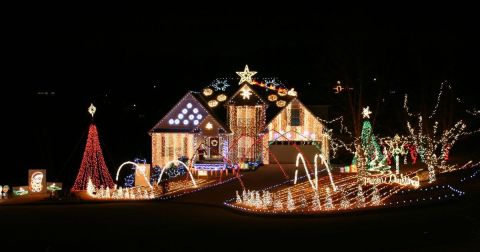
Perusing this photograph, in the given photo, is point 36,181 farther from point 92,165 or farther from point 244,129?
point 244,129

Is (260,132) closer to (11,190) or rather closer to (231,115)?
(231,115)

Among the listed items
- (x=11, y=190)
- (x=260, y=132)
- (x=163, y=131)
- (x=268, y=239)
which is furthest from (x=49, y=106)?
(x=268, y=239)

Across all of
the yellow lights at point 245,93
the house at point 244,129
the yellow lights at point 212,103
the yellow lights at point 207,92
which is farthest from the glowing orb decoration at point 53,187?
the yellow lights at point 207,92

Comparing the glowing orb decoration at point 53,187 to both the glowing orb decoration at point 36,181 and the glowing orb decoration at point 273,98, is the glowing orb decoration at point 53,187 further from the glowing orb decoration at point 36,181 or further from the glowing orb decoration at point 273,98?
the glowing orb decoration at point 273,98

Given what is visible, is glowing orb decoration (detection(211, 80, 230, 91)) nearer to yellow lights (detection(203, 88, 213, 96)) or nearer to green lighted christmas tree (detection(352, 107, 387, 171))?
yellow lights (detection(203, 88, 213, 96))

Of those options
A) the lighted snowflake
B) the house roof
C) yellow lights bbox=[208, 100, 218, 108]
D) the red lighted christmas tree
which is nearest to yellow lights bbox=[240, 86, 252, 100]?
the house roof

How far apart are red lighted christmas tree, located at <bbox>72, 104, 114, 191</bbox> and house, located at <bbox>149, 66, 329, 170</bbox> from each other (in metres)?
8.66

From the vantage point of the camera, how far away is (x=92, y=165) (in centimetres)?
3094

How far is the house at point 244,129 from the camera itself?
39.5 metres

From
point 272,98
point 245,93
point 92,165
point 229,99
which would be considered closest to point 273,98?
point 272,98

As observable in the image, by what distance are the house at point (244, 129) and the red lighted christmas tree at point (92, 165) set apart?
8.66 metres

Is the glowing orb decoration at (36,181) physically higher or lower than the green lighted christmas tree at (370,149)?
lower

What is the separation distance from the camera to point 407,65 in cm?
4253

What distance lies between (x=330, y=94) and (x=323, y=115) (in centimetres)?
546
